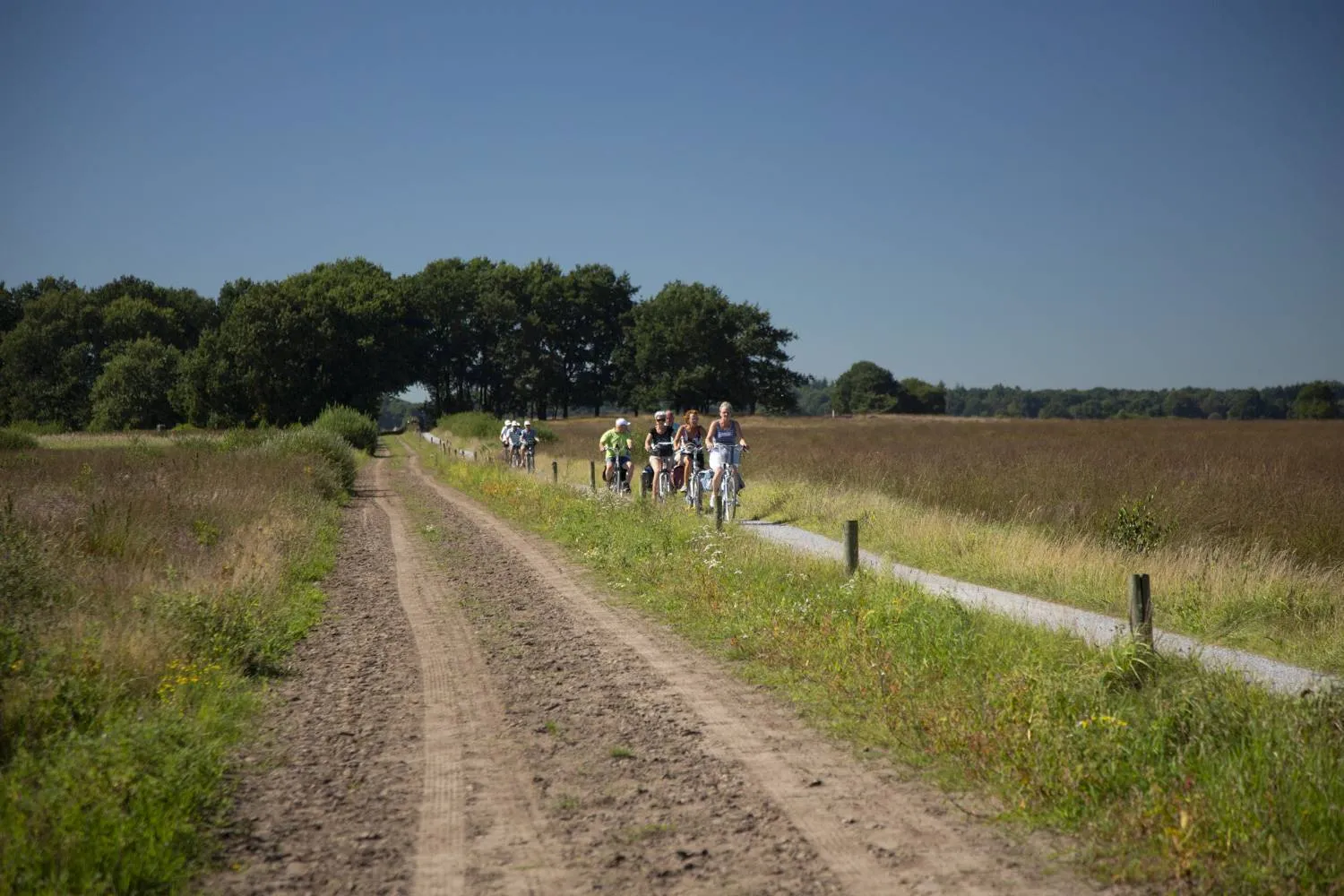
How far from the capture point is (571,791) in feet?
19.1

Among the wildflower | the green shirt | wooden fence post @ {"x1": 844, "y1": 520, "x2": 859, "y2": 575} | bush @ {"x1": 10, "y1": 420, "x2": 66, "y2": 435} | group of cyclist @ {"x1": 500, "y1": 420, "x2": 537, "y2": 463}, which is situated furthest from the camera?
bush @ {"x1": 10, "y1": 420, "x2": 66, "y2": 435}

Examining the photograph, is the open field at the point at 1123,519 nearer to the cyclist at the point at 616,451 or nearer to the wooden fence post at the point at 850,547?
the wooden fence post at the point at 850,547

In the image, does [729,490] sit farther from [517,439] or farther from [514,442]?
[514,442]

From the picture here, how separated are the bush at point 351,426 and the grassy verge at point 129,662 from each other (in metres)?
32.4

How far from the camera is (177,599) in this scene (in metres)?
9.25

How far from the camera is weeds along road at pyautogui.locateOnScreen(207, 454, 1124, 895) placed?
4.71 m

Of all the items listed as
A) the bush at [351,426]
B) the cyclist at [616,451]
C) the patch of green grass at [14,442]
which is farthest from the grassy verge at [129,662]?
the bush at [351,426]

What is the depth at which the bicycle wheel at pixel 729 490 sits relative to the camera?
17.7 metres

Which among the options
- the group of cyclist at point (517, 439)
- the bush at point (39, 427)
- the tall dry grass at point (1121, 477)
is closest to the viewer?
the tall dry grass at point (1121, 477)

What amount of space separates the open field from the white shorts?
172 centimetres

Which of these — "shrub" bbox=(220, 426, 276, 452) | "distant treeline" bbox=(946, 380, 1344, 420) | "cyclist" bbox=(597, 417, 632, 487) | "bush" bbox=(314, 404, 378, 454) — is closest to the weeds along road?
"cyclist" bbox=(597, 417, 632, 487)

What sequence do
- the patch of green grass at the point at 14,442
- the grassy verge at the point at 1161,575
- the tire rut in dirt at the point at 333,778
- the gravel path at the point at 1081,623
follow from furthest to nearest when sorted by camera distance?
the patch of green grass at the point at 14,442 < the grassy verge at the point at 1161,575 < the gravel path at the point at 1081,623 < the tire rut in dirt at the point at 333,778

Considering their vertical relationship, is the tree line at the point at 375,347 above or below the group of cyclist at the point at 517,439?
above

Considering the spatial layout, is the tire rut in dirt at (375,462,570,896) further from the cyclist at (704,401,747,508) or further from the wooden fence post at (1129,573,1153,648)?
the cyclist at (704,401,747,508)
